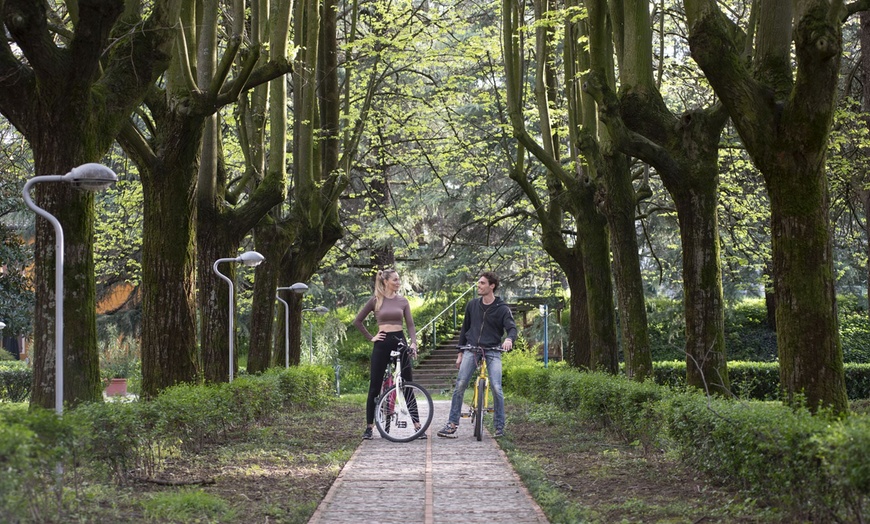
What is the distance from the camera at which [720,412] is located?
26.4 ft

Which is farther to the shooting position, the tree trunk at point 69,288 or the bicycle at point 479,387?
the bicycle at point 479,387

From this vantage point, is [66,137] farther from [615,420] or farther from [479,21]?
[479,21]

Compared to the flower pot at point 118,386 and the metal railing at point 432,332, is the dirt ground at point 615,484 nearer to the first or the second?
the flower pot at point 118,386

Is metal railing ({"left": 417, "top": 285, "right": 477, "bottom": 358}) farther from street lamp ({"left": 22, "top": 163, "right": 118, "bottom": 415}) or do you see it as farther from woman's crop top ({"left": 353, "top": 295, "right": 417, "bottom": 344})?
street lamp ({"left": 22, "top": 163, "right": 118, "bottom": 415})

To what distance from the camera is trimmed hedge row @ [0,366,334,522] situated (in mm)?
5730

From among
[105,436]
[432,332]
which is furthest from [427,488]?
[432,332]

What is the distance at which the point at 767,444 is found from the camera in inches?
265

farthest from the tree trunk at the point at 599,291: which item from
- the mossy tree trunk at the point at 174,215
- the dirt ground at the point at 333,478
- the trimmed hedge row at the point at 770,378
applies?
the trimmed hedge row at the point at 770,378

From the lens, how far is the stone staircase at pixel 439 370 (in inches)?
1356

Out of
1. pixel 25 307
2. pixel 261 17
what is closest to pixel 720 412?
pixel 261 17

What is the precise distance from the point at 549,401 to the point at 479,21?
55.3 feet

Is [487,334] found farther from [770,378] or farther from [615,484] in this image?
[770,378]

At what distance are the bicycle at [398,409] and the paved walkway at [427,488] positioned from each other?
11.0 inches

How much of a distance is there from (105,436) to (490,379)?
5.87 metres
